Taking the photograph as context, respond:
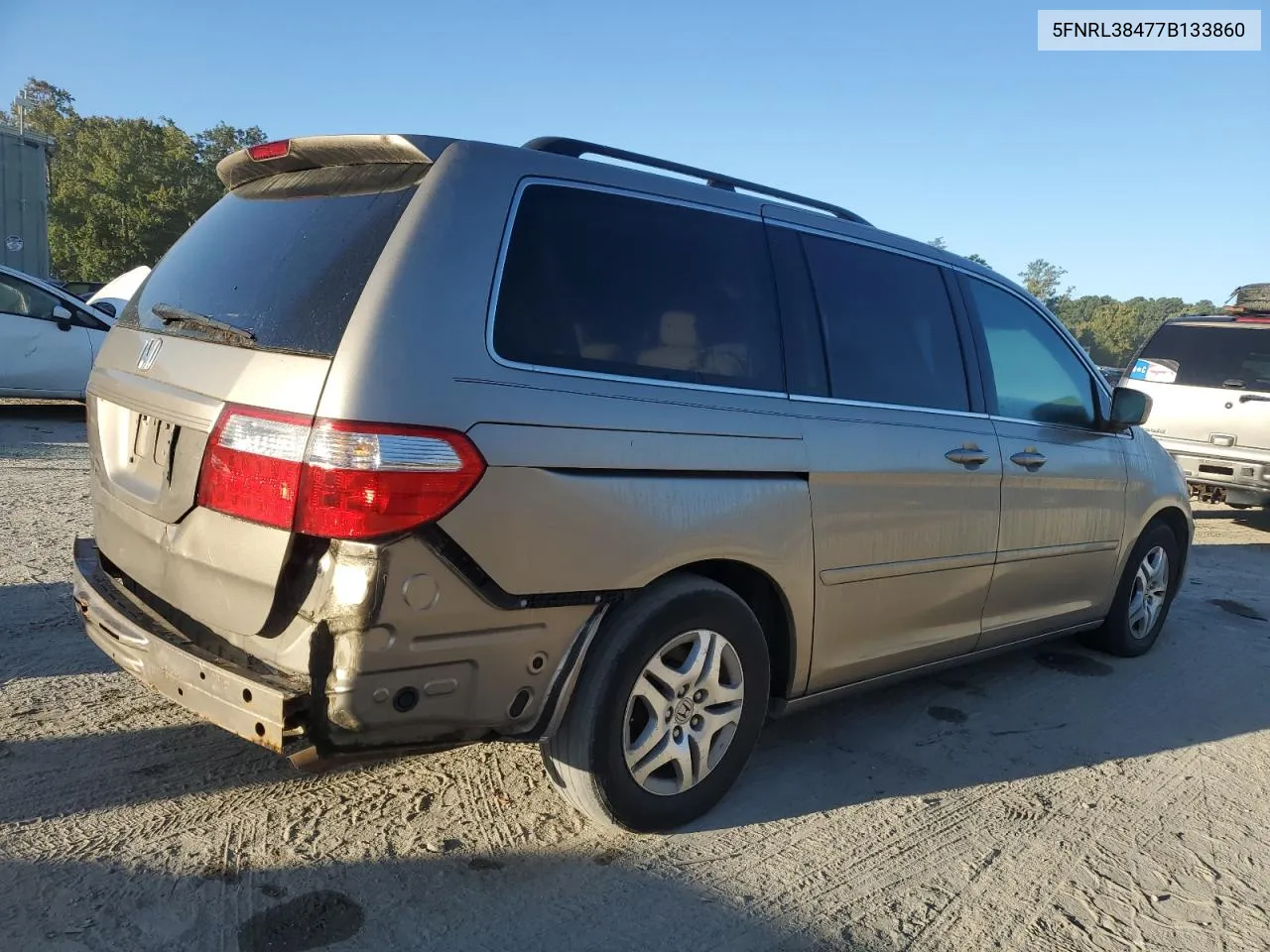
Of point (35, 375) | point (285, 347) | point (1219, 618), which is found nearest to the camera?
point (285, 347)

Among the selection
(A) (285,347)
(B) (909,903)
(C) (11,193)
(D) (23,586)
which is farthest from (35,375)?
(C) (11,193)

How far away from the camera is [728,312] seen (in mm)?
3055

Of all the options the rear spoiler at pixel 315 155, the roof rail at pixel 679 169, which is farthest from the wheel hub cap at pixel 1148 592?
the rear spoiler at pixel 315 155

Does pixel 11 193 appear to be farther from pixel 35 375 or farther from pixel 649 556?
pixel 649 556

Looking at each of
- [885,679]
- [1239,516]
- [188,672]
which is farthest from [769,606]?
[1239,516]

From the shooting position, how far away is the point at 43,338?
10.3 meters

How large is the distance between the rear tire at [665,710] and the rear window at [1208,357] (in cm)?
826

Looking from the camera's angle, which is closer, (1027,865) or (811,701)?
(1027,865)

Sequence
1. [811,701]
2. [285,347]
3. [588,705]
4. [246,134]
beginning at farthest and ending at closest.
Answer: [246,134], [811,701], [588,705], [285,347]

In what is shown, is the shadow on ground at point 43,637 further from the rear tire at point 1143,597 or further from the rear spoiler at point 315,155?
the rear tire at point 1143,597

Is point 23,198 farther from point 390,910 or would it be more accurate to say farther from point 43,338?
point 390,910

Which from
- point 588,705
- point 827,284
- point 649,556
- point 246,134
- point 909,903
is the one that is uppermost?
point 246,134

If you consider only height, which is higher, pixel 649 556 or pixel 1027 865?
pixel 649 556

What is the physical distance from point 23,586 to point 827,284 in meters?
4.13
